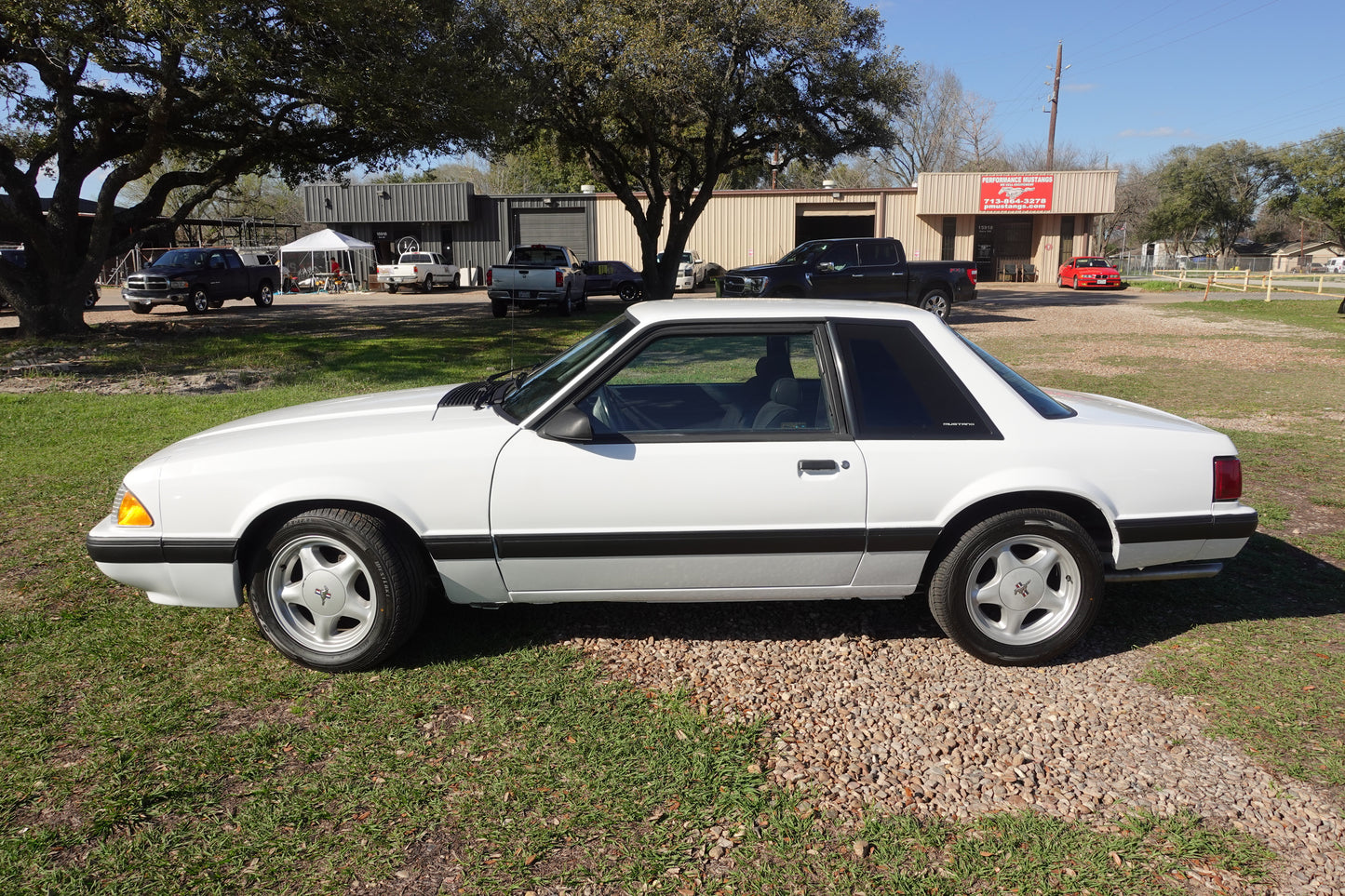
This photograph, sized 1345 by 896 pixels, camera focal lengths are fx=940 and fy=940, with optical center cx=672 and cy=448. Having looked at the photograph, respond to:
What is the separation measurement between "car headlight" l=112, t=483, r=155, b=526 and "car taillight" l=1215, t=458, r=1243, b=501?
435 cm

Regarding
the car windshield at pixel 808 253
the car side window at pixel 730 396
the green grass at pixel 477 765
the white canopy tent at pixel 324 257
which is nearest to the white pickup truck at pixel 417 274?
the white canopy tent at pixel 324 257

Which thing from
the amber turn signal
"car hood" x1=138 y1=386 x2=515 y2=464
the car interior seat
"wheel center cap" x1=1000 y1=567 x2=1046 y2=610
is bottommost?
"wheel center cap" x1=1000 y1=567 x2=1046 y2=610

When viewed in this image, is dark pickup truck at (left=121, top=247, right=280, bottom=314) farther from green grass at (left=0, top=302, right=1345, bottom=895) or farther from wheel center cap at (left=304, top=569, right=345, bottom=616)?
wheel center cap at (left=304, top=569, right=345, bottom=616)

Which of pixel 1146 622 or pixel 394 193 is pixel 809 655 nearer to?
pixel 1146 622

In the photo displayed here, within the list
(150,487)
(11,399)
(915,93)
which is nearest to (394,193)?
(915,93)

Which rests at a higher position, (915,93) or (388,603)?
(915,93)

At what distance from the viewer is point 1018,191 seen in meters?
41.2

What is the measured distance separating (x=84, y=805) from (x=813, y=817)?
7.46 ft

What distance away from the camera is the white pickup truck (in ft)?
119

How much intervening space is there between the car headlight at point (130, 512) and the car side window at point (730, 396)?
1.79 meters

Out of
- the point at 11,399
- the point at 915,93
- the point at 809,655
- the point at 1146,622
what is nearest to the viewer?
the point at 809,655

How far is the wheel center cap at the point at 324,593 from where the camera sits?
3738 mm

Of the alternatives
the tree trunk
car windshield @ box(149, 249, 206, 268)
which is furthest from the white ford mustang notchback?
car windshield @ box(149, 249, 206, 268)

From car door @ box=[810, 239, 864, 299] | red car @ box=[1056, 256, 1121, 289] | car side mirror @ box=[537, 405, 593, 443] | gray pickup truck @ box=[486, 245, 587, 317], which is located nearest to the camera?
car side mirror @ box=[537, 405, 593, 443]
